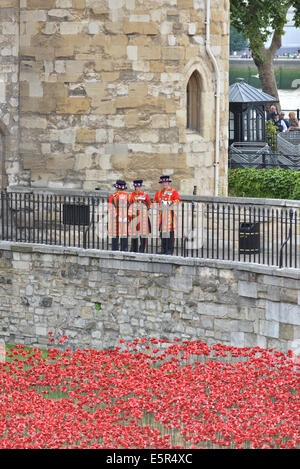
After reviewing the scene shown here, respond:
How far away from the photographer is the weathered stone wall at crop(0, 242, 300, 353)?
61.3 feet

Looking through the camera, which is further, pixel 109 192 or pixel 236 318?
pixel 109 192

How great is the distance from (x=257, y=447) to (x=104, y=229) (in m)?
8.53

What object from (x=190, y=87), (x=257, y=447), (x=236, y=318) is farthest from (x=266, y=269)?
(x=190, y=87)

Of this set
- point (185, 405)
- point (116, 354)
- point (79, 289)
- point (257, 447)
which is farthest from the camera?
point (79, 289)

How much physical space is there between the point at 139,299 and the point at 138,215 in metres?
1.63

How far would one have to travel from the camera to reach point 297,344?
18281 millimetres

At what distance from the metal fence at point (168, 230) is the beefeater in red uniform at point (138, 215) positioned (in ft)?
0.06

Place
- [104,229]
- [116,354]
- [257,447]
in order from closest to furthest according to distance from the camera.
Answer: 1. [257,447]
2. [116,354]
3. [104,229]

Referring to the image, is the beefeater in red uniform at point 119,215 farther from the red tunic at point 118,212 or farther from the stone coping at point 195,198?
the stone coping at point 195,198

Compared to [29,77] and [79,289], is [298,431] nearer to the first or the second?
[79,289]

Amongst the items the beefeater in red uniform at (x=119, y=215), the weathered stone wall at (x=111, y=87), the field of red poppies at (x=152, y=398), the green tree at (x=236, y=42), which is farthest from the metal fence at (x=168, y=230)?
the green tree at (x=236, y=42)

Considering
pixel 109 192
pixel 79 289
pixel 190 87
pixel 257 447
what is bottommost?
pixel 257 447

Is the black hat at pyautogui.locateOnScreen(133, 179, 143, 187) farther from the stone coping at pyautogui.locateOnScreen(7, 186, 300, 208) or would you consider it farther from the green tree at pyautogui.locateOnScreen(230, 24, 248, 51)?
the green tree at pyautogui.locateOnScreen(230, 24, 248, 51)

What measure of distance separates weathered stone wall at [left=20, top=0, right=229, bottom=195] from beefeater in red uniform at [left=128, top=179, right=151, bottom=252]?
188 cm
